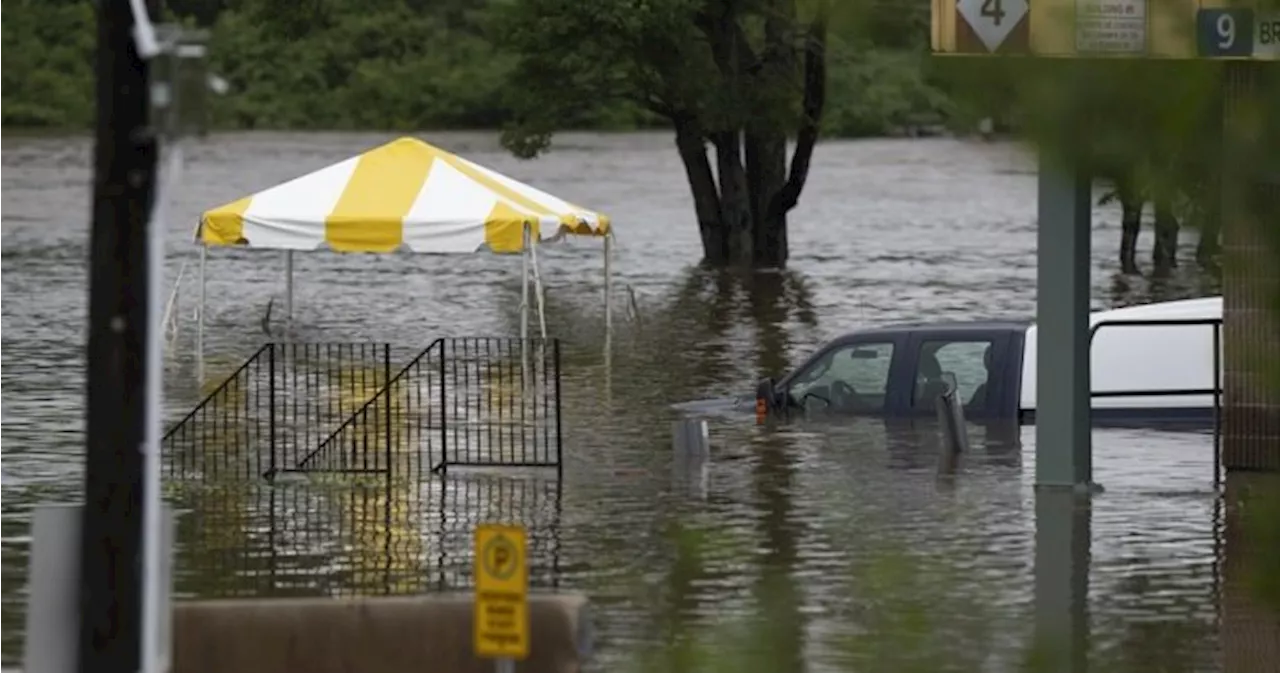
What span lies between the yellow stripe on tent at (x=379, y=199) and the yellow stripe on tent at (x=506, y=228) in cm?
83

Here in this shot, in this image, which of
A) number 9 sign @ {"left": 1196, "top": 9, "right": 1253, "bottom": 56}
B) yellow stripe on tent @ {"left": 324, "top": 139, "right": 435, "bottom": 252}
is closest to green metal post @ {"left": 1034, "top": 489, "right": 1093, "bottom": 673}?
number 9 sign @ {"left": 1196, "top": 9, "right": 1253, "bottom": 56}

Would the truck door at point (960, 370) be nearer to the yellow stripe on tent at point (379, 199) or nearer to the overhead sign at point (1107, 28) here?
the yellow stripe on tent at point (379, 199)

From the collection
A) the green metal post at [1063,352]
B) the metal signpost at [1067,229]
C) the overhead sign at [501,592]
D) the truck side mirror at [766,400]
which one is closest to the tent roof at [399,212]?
the truck side mirror at [766,400]

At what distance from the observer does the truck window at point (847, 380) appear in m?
19.5

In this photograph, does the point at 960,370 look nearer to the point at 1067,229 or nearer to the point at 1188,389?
the point at 1188,389

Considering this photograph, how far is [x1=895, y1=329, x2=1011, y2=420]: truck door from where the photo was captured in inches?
745

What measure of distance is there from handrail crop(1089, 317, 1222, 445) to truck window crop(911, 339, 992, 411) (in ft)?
2.74

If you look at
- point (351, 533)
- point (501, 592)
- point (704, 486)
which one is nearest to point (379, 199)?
point (704, 486)

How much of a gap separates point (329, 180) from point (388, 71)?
76.0 metres

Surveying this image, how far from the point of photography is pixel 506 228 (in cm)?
2609

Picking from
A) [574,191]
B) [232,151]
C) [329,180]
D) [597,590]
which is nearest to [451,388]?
[329,180]

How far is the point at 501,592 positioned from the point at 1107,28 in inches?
179

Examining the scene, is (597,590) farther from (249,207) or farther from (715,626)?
(249,207)

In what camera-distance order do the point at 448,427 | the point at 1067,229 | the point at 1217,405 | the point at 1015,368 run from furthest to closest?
1. the point at 448,427
2. the point at 1015,368
3. the point at 1217,405
4. the point at 1067,229
